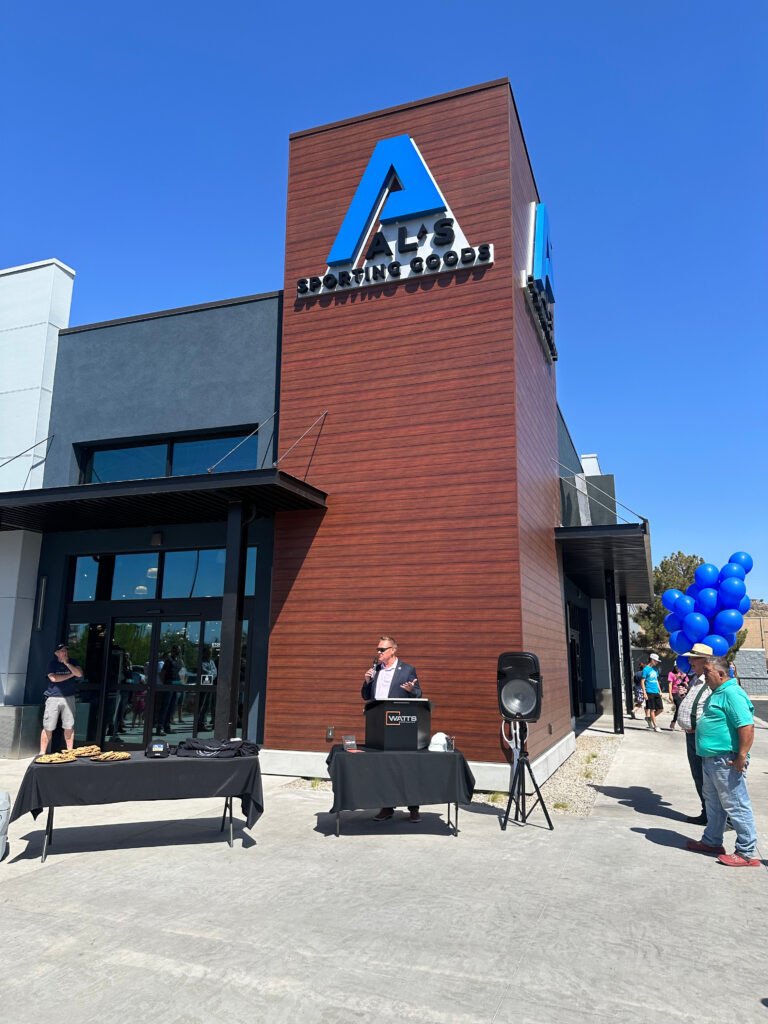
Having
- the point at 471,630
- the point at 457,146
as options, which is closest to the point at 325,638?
the point at 471,630

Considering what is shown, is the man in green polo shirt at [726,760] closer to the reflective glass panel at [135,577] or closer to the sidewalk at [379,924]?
the sidewalk at [379,924]

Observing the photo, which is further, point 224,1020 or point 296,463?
point 296,463

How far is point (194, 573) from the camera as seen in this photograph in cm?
1109

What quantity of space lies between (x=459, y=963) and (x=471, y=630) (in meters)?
5.38

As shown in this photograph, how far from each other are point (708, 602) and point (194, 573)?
303 inches

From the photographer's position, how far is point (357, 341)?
34.2 feet

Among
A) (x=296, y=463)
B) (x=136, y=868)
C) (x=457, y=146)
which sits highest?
(x=457, y=146)

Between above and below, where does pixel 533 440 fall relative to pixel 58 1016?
above

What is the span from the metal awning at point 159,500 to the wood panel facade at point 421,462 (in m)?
1.01

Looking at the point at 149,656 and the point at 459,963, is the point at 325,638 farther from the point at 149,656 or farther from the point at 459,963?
the point at 459,963

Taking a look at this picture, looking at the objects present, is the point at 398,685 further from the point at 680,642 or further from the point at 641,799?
the point at 680,642

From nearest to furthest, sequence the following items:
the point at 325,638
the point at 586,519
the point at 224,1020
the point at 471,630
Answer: the point at 224,1020 < the point at 471,630 < the point at 325,638 < the point at 586,519

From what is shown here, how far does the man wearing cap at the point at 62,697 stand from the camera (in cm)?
1023

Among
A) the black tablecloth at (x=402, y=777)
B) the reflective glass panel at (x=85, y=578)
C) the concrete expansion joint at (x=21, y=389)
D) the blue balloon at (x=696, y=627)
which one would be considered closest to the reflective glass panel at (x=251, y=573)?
the reflective glass panel at (x=85, y=578)
